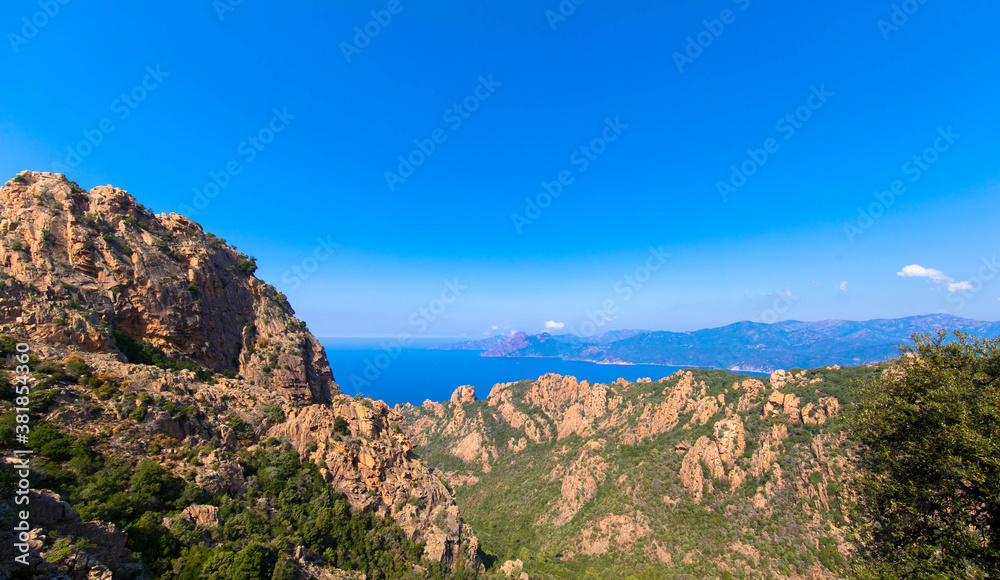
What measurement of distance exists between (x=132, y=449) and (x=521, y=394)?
352 feet

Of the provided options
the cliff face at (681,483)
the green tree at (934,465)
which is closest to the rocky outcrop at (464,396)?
the cliff face at (681,483)

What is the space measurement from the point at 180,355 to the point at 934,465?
1943 inches

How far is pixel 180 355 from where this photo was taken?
29016 mm

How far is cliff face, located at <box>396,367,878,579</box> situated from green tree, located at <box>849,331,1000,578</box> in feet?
57.0

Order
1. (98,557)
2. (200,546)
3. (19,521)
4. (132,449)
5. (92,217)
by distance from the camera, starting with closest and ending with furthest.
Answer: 1. (19,521)
2. (98,557)
3. (200,546)
4. (132,449)
5. (92,217)

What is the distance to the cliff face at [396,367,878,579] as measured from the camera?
40688 millimetres

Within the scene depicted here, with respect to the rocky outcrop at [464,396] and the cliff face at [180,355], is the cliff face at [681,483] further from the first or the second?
the rocky outcrop at [464,396]

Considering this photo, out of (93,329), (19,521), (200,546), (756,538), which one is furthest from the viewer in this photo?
(756,538)

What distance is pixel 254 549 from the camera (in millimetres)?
17500

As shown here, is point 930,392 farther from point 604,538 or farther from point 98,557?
point 604,538

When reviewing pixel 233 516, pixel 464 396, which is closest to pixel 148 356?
pixel 233 516

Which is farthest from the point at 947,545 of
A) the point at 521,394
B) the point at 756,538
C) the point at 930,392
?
the point at 521,394

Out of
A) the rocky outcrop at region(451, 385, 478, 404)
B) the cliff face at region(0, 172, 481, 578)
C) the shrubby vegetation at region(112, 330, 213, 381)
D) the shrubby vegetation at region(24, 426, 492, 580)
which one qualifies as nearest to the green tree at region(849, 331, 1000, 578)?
the shrubby vegetation at region(24, 426, 492, 580)

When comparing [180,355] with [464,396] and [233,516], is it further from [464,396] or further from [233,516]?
[464,396]
